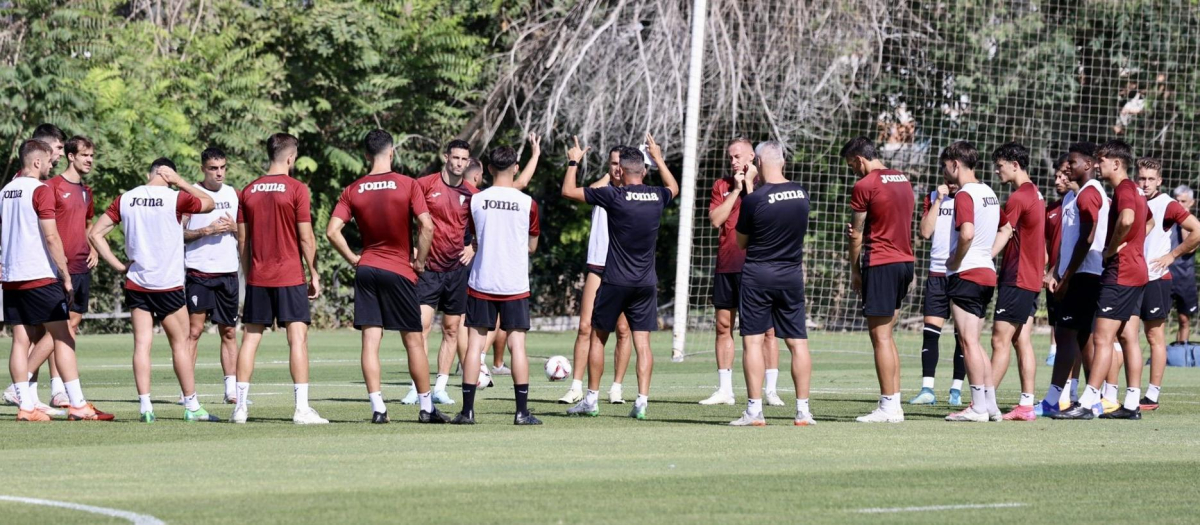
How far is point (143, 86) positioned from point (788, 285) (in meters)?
17.2

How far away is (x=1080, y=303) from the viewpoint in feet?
39.9

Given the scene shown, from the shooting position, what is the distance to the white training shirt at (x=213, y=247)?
12867 mm

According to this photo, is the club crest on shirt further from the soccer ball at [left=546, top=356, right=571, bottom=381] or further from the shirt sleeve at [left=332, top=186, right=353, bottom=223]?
the soccer ball at [left=546, top=356, right=571, bottom=381]

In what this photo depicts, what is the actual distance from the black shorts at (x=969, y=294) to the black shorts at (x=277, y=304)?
4878 millimetres

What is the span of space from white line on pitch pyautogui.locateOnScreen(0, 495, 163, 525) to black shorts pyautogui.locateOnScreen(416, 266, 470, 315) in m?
6.70

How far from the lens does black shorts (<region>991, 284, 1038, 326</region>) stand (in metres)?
11.7

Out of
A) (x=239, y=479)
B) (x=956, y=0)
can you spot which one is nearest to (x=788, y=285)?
(x=239, y=479)

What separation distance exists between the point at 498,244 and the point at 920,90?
1558cm

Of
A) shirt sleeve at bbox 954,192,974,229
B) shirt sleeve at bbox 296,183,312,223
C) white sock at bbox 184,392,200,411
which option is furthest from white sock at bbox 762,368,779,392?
white sock at bbox 184,392,200,411

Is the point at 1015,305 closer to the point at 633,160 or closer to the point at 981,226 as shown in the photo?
the point at 981,226

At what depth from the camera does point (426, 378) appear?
1112 cm

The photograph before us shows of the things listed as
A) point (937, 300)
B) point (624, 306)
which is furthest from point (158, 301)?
point (937, 300)

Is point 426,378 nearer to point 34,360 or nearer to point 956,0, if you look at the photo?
point 34,360

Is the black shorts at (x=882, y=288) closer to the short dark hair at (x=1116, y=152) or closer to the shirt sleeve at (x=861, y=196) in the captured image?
the shirt sleeve at (x=861, y=196)
